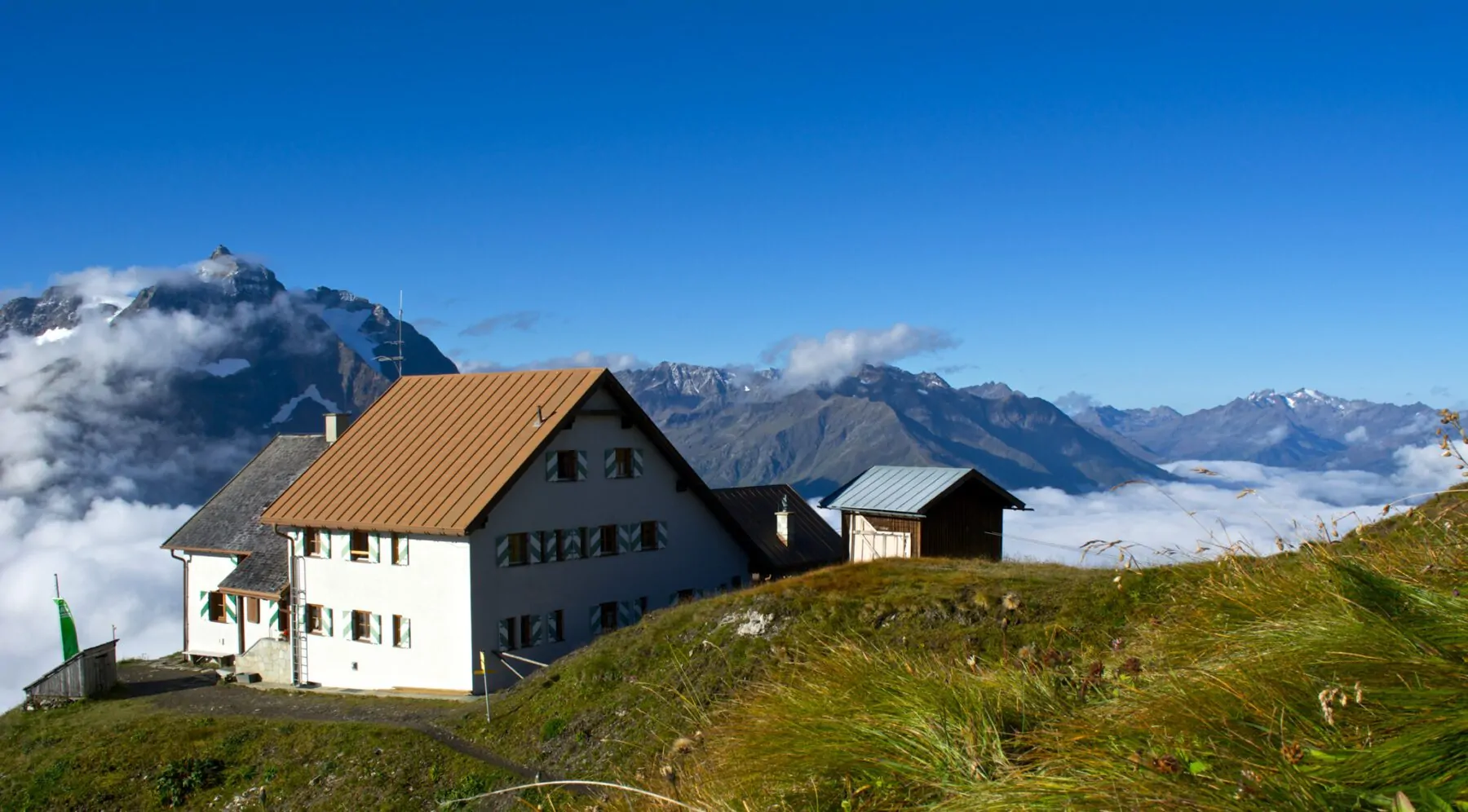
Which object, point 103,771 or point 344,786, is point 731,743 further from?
point 103,771

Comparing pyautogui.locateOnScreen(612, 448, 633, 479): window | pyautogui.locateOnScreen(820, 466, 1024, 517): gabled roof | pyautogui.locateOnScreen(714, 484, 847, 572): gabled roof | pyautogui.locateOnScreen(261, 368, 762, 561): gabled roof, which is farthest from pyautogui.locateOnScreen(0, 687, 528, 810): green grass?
pyautogui.locateOnScreen(714, 484, 847, 572): gabled roof

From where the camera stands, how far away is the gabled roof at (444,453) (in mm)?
33938

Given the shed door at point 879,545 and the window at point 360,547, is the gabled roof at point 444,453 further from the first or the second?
the shed door at point 879,545

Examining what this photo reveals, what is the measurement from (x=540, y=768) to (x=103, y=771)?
14.7 m

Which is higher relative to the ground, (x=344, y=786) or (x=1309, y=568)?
(x=1309, y=568)

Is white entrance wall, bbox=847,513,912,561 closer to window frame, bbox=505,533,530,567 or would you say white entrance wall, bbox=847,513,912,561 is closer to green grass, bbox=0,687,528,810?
window frame, bbox=505,533,530,567

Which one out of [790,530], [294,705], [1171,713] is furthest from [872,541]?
[1171,713]

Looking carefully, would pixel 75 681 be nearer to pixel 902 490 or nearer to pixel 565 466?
pixel 565 466

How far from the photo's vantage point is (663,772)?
623 centimetres

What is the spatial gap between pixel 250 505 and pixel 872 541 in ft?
91.0

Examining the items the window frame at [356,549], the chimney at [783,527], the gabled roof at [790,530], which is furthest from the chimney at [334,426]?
the chimney at [783,527]

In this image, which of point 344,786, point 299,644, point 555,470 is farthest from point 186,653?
point 344,786

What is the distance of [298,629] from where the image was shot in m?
37.7

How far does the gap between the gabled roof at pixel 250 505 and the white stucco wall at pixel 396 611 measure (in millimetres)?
8541
